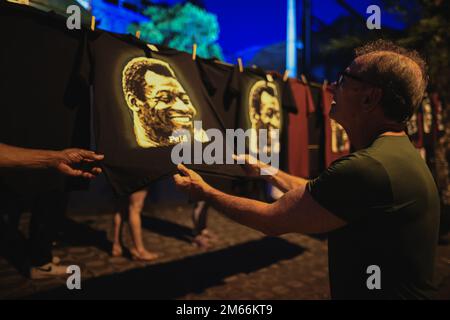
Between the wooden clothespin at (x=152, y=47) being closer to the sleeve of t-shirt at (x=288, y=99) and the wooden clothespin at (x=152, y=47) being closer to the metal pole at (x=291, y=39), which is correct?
the sleeve of t-shirt at (x=288, y=99)

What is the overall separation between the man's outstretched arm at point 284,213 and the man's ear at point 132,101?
58.9 inches

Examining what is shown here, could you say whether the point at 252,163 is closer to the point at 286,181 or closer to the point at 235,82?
the point at 286,181

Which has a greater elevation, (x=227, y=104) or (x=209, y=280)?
(x=227, y=104)

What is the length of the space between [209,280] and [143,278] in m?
1.02

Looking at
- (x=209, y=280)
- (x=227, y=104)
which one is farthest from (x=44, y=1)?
(x=209, y=280)

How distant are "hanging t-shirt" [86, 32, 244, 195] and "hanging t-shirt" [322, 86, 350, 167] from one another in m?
2.50

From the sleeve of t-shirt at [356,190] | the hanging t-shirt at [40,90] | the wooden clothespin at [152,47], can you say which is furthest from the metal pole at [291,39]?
the sleeve of t-shirt at [356,190]

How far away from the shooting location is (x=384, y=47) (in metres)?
1.71

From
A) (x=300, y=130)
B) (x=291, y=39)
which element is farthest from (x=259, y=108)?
(x=291, y=39)

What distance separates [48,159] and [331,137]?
4541 mm

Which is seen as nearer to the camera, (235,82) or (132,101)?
(132,101)

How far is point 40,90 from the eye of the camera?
103 inches
